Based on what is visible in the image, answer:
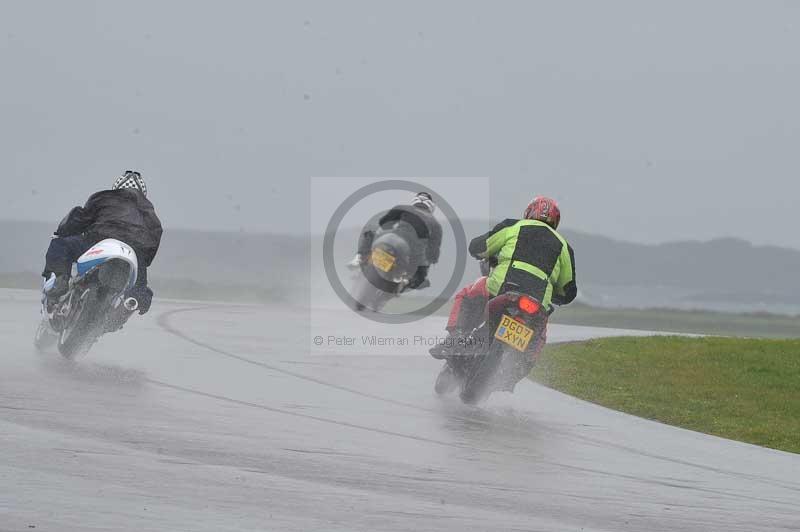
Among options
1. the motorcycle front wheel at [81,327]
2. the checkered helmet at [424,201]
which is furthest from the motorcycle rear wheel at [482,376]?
the checkered helmet at [424,201]

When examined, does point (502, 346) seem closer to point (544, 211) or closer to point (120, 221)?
point (544, 211)

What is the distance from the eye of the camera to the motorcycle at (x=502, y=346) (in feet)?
39.7

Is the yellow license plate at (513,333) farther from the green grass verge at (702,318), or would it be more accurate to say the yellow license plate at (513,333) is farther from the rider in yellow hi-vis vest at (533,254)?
Result: the green grass verge at (702,318)

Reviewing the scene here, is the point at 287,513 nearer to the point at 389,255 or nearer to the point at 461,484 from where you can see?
the point at 461,484

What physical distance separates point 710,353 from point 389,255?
529cm

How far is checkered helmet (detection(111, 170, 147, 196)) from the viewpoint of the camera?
1369 cm

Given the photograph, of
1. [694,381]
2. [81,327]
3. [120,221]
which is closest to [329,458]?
[81,327]

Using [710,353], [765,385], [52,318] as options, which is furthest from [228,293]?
[52,318]

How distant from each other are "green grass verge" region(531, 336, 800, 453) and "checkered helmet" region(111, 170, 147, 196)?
4.97 meters

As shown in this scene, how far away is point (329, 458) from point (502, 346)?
3.93 meters

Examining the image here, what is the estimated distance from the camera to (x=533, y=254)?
12492mm

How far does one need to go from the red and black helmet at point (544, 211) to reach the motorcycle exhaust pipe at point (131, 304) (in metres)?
3.54

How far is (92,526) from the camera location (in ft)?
19.6

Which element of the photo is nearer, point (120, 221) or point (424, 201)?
point (120, 221)
